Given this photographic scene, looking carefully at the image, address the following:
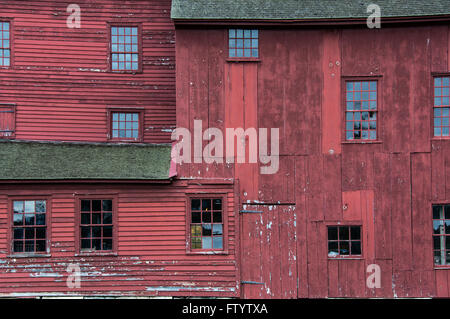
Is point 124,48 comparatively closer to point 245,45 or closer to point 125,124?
point 125,124

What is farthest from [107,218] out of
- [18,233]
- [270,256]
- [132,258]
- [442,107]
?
[442,107]

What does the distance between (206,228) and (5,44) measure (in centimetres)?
959

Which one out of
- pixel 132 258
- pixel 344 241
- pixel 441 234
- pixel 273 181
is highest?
Result: pixel 273 181

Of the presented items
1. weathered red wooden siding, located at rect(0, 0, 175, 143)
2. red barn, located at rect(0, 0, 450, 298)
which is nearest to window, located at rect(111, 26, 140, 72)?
weathered red wooden siding, located at rect(0, 0, 175, 143)

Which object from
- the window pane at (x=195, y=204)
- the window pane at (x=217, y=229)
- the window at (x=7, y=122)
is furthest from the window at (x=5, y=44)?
the window pane at (x=217, y=229)

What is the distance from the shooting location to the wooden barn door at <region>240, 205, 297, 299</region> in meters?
13.9

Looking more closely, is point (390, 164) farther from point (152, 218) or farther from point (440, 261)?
point (152, 218)

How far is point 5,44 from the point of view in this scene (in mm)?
16125

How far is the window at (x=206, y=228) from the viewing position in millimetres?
14031

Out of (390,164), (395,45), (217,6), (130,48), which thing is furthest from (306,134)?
(130,48)

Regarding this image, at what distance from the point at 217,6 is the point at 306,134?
4.80 m

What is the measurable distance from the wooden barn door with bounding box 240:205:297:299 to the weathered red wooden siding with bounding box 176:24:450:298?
30 mm

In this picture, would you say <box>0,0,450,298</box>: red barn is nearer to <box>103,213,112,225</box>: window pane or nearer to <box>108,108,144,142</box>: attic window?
<box>103,213,112,225</box>: window pane

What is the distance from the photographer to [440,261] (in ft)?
45.8
